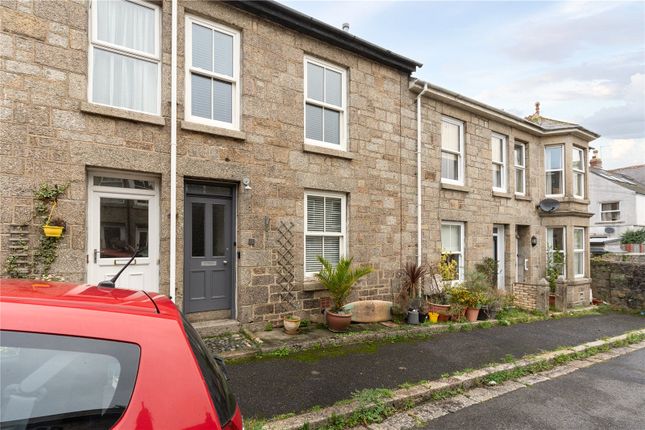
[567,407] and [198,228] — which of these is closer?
[567,407]

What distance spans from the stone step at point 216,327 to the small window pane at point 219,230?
1200mm

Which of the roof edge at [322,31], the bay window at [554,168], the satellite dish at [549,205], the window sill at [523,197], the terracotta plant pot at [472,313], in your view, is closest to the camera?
the roof edge at [322,31]

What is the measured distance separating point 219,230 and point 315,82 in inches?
150

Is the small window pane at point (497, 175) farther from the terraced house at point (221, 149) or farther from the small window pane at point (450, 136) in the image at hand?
the terraced house at point (221, 149)

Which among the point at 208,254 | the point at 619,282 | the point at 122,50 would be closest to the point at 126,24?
the point at 122,50

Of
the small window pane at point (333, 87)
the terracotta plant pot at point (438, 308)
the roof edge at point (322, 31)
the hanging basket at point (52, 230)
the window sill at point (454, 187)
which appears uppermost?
the roof edge at point (322, 31)

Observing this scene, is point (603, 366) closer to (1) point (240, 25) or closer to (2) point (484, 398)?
(2) point (484, 398)

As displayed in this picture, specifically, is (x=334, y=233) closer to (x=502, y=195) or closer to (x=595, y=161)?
(x=502, y=195)

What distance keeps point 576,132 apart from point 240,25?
39.9 ft

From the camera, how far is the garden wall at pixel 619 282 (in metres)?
12.9

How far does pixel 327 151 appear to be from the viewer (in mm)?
7699

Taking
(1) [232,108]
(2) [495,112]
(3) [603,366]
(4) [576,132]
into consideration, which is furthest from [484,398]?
(4) [576,132]

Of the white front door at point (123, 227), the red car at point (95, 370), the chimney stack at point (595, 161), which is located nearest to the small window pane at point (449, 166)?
the white front door at point (123, 227)

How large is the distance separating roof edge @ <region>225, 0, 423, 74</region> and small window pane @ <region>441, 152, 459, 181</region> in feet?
8.56
